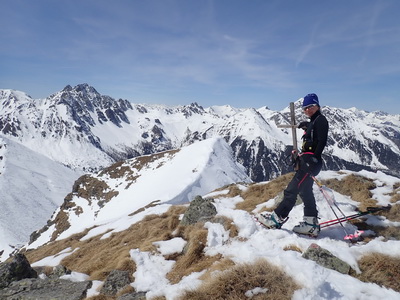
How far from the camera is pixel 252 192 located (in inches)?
695

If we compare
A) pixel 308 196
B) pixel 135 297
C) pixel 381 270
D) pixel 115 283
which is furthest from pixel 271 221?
pixel 115 283

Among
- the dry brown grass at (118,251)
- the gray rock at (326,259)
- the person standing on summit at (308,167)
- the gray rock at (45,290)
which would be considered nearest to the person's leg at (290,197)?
the person standing on summit at (308,167)

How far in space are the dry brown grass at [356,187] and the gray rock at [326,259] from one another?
6.13 meters

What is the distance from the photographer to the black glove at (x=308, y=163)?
9127mm

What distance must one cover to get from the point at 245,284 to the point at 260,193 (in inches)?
452

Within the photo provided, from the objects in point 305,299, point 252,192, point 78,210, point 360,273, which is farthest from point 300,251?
point 78,210

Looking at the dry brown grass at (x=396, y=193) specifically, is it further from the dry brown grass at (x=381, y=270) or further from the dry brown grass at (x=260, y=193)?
the dry brown grass at (x=381, y=270)

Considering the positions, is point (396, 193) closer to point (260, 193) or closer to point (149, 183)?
point (260, 193)

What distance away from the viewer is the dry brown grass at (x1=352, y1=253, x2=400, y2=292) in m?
6.47

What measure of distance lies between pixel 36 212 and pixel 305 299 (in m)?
211

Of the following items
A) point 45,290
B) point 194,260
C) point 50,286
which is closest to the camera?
point 45,290

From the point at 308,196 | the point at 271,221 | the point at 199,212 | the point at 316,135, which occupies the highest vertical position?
the point at 316,135

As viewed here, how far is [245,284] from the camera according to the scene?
19.2ft

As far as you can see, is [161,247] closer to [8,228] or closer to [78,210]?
[78,210]
